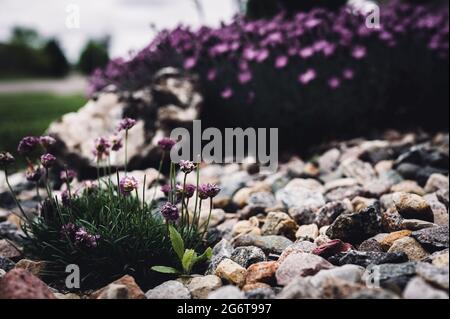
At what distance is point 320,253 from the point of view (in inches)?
88.0

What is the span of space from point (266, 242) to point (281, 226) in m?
0.25

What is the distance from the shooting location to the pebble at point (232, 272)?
2.19m

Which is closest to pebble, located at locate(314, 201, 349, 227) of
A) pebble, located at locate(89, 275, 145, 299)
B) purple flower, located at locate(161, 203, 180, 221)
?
purple flower, located at locate(161, 203, 180, 221)

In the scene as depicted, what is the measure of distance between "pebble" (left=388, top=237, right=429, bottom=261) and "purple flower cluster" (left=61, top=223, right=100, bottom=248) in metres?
1.34

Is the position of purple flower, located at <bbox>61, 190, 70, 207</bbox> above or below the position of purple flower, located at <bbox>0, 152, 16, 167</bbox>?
below

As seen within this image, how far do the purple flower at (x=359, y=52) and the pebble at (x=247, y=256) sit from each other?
2.89 metres

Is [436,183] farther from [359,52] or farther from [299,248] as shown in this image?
[359,52]

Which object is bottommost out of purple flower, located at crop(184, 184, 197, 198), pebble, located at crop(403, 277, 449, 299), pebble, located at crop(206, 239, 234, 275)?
pebble, located at crop(206, 239, 234, 275)

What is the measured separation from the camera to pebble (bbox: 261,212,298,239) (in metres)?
2.79

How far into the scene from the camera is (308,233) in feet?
8.76

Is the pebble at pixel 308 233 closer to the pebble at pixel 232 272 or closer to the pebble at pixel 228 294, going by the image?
the pebble at pixel 232 272

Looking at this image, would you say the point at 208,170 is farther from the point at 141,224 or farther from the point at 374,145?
the point at 141,224

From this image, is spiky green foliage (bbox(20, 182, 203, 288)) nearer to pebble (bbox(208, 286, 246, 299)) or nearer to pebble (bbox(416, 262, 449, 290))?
pebble (bbox(208, 286, 246, 299))
